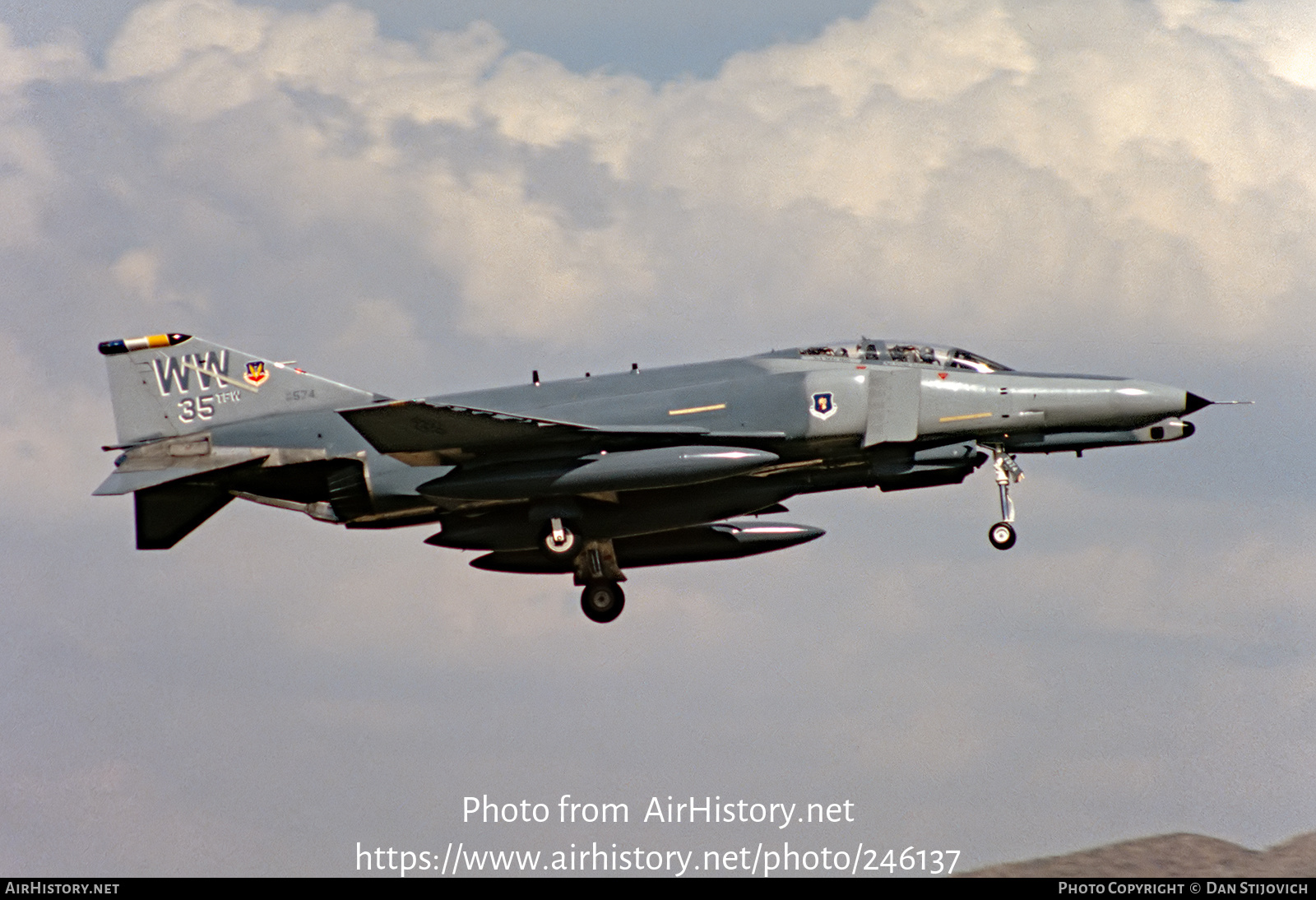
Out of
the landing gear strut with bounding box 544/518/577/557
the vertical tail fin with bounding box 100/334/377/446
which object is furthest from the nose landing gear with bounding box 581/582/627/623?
the vertical tail fin with bounding box 100/334/377/446

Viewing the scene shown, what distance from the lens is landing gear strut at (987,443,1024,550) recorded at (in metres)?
22.0

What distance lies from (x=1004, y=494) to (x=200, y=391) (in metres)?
12.1

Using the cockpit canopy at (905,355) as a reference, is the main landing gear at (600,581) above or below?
below

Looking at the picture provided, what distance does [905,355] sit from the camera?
22656 millimetres

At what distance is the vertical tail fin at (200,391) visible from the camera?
2378 cm

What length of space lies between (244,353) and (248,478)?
2.03 metres

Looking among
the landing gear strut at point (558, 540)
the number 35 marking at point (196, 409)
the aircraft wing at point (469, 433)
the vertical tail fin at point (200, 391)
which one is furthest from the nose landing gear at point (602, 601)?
the number 35 marking at point (196, 409)

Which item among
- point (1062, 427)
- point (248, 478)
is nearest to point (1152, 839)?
point (1062, 427)

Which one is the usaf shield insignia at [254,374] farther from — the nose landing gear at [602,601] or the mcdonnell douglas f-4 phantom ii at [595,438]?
the nose landing gear at [602,601]

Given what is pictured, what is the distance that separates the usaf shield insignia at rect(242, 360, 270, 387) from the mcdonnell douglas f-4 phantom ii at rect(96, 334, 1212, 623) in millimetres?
29

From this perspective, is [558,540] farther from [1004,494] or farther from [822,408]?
[1004,494]

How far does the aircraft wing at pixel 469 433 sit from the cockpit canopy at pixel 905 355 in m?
1.72

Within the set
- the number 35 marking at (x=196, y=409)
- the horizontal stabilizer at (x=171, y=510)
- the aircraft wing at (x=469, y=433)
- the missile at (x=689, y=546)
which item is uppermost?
the number 35 marking at (x=196, y=409)
